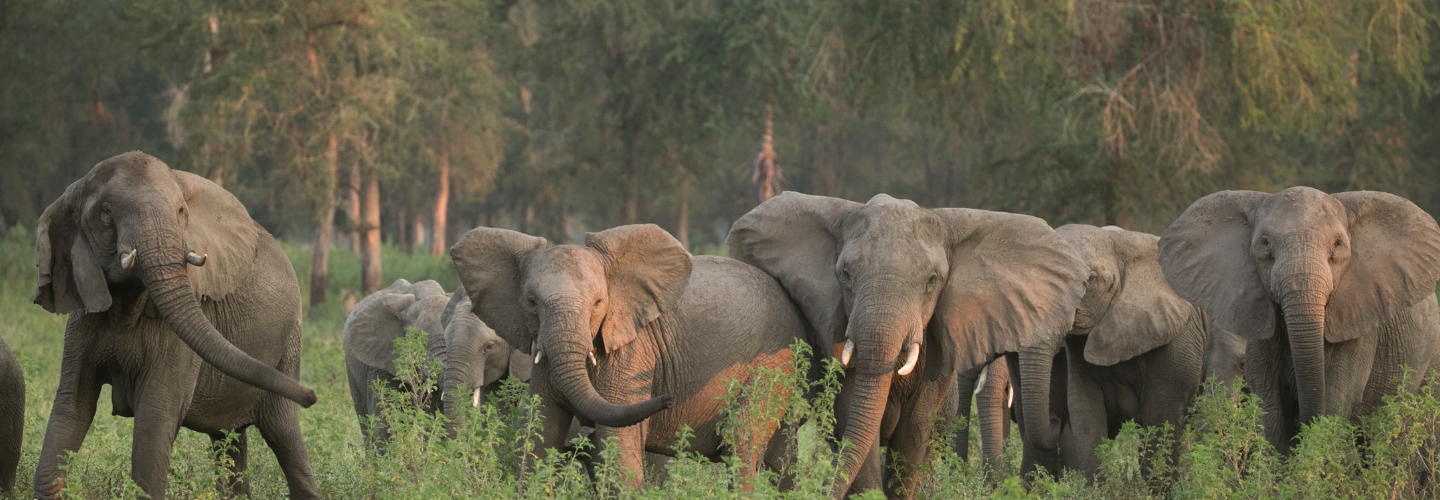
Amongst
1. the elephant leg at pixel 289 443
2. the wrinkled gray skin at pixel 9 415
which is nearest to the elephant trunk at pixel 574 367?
the elephant leg at pixel 289 443

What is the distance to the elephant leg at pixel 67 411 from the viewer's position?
21.3 ft

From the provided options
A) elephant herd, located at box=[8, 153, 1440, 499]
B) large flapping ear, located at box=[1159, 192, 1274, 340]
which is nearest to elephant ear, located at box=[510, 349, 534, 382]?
elephant herd, located at box=[8, 153, 1440, 499]

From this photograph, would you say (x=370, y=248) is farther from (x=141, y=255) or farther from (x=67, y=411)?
(x=141, y=255)

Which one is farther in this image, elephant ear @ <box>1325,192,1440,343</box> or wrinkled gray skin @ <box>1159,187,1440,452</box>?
elephant ear @ <box>1325,192,1440,343</box>

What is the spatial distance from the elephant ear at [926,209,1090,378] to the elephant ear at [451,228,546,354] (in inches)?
77.8

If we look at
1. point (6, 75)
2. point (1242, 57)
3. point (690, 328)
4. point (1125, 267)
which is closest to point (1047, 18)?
point (1242, 57)

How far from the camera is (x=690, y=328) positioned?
694 centimetres

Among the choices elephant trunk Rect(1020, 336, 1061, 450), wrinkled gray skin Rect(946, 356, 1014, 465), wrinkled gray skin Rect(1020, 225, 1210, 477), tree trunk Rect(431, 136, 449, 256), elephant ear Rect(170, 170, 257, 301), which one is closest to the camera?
elephant ear Rect(170, 170, 257, 301)

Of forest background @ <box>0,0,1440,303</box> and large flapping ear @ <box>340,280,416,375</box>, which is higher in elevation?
large flapping ear @ <box>340,280,416,375</box>

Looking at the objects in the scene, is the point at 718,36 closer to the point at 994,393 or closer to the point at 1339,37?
the point at 1339,37

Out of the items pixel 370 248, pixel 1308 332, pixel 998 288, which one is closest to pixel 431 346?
pixel 998 288

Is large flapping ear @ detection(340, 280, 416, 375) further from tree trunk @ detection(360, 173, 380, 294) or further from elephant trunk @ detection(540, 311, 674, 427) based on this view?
tree trunk @ detection(360, 173, 380, 294)

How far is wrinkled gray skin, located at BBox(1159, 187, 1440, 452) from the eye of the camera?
7492 mm

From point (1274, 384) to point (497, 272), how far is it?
14.5ft
